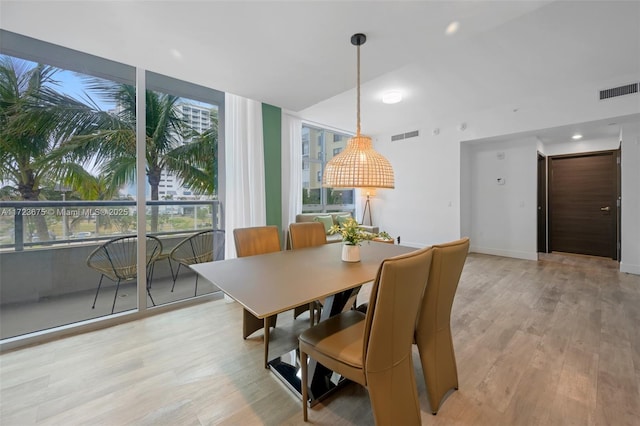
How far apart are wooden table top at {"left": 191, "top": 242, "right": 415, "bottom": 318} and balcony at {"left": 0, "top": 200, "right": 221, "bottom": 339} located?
1502mm

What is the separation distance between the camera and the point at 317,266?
1.97 m

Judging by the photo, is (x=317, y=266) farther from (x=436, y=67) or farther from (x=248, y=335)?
(x=436, y=67)

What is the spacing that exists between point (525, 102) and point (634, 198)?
7.02ft

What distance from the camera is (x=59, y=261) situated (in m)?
2.50

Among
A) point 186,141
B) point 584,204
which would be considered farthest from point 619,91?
point 186,141


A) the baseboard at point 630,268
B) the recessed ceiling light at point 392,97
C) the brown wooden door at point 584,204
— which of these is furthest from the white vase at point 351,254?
the brown wooden door at point 584,204

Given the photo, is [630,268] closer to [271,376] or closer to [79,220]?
[271,376]

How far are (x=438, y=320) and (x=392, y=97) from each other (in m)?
3.69

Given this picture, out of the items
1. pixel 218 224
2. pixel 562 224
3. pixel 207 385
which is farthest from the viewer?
pixel 562 224

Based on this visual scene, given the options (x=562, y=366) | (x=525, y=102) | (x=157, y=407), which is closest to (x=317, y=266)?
(x=157, y=407)

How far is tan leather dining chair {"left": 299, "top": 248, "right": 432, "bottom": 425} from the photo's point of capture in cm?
117

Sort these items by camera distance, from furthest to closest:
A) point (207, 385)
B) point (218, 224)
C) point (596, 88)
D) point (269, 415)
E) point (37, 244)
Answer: point (596, 88)
point (218, 224)
point (37, 244)
point (207, 385)
point (269, 415)

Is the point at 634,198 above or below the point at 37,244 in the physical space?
above

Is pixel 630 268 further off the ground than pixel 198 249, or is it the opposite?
pixel 198 249
